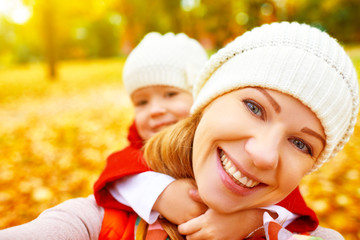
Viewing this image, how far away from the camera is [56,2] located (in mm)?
13258

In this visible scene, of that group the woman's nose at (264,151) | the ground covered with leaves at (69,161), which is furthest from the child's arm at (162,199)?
the ground covered with leaves at (69,161)

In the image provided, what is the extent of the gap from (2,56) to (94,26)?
696 inches

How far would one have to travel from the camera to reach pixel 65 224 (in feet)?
4.98

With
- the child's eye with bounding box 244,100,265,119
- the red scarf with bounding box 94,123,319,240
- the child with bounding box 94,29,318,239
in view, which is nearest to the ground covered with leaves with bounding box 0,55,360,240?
the red scarf with bounding box 94,123,319,240

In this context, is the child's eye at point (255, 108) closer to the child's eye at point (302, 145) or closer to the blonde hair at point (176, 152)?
the child's eye at point (302, 145)

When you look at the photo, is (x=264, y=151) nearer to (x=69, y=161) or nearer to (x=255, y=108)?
(x=255, y=108)

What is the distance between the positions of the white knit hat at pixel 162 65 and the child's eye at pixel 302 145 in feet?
4.19

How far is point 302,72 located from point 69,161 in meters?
4.06

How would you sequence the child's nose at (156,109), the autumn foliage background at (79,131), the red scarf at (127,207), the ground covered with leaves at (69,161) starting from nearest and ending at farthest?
1. the red scarf at (127,207)
2. the child's nose at (156,109)
3. the ground covered with leaves at (69,161)
4. the autumn foliage background at (79,131)

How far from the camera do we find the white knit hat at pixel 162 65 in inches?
97.7

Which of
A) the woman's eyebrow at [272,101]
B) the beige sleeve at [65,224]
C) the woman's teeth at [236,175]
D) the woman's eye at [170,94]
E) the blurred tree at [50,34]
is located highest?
the blurred tree at [50,34]

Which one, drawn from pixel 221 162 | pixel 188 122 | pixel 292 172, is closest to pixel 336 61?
pixel 292 172

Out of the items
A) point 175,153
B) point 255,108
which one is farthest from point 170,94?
point 255,108

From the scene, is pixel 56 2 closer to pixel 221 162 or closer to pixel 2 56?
pixel 221 162
